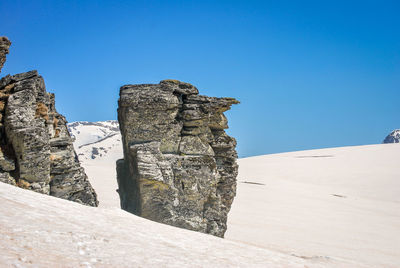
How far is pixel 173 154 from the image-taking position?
15.1 meters

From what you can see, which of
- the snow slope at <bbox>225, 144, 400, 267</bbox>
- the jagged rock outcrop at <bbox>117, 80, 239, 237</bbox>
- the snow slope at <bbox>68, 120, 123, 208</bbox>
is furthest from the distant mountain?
the jagged rock outcrop at <bbox>117, 80, 239, 237</bbox>

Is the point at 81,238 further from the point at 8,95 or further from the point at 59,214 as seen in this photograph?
the point at 8,95

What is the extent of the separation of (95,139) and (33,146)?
4397 inches

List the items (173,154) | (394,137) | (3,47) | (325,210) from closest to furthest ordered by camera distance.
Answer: (3,47)
(173,154)
(325,210)
(394,137)

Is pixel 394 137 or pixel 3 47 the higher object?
pixel 394 137

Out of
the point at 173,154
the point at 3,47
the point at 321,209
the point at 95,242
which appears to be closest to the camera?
the point at 95,242

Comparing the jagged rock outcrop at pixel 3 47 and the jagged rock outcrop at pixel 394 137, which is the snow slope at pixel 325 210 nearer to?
the jagged rock outcrop at pixel 3 47

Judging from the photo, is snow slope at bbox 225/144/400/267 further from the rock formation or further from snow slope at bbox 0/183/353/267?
the rock formation

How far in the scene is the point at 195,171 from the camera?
15.2m

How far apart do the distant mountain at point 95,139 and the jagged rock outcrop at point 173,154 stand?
4886 centimetres

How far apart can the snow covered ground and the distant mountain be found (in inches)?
1367

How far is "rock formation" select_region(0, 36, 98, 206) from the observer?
39.5 feet

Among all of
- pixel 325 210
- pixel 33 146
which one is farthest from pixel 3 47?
pixel 325 210

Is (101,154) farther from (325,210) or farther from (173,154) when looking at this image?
(173,154)
